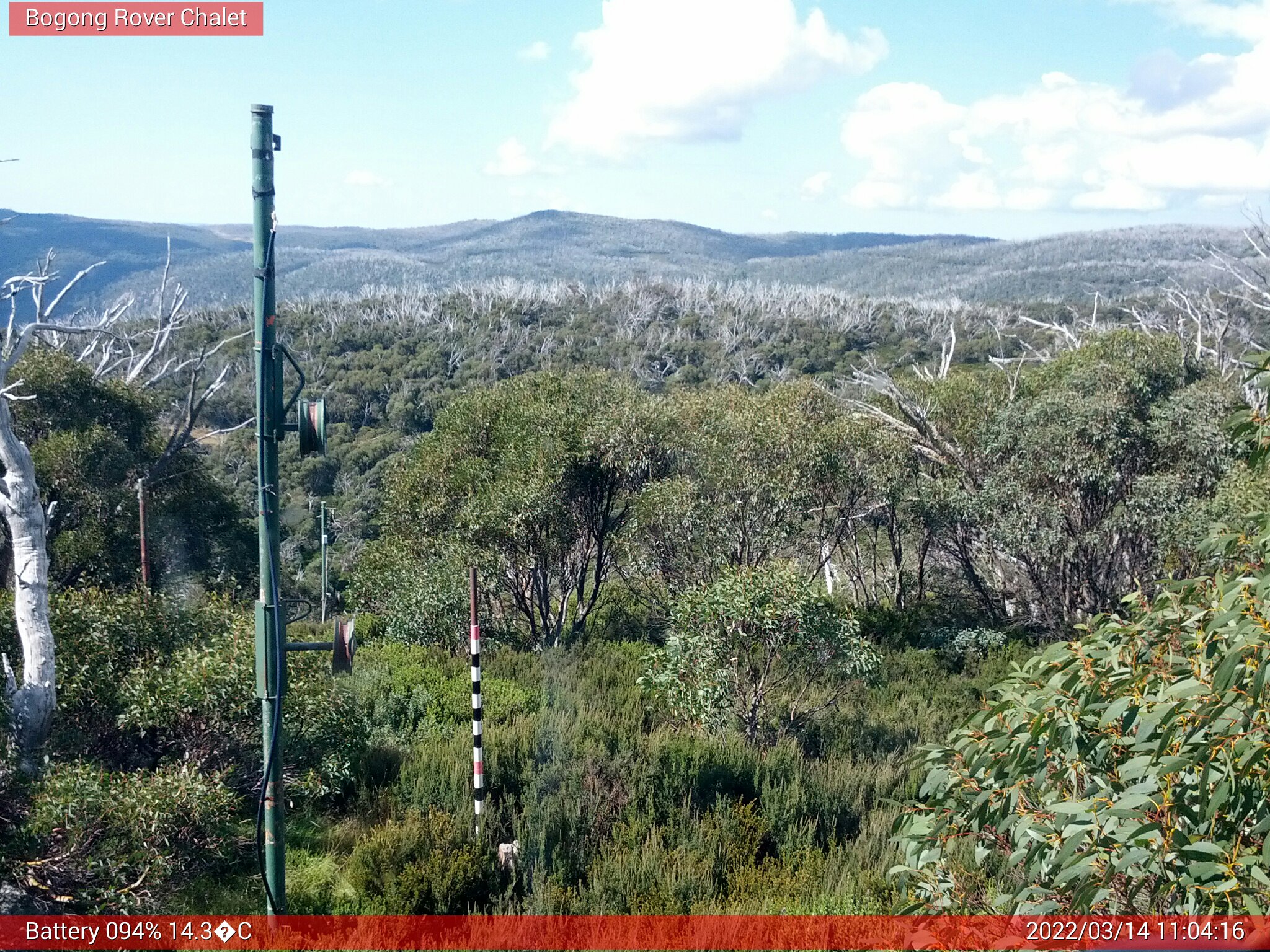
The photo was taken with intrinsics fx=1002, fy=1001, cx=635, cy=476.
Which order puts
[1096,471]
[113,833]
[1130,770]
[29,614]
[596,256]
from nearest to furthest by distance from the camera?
[1130,770]
[113,833]
[29,614]
[1096,471]
[596,256]

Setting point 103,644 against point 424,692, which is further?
point 424,692

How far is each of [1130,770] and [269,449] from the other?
11.2ft

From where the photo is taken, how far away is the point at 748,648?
934 cm

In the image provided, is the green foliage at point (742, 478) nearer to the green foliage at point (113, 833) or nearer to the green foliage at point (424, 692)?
the green foliage at point (424, 692)

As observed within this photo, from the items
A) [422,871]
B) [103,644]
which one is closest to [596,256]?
[103,644]

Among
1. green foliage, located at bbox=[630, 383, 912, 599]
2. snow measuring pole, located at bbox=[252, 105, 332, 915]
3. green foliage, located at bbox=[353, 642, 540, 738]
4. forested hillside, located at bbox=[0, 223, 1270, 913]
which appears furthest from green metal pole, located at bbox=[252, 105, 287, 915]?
green foliage, located at bbox=[630, 383, 912, 599]

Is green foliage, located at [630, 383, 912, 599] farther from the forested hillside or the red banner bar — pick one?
the red banner bar

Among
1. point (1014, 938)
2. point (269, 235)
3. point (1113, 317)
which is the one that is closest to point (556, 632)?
point (269, 235)

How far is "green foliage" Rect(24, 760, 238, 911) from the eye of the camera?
17.9 ft

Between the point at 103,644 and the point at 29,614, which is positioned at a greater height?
the point at 29,614

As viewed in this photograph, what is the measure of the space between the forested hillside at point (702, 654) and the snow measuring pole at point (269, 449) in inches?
75.4

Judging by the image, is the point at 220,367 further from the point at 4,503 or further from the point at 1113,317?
the point at 1113,317

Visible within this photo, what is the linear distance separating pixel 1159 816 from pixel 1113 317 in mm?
53733

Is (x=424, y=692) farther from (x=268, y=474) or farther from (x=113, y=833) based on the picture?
(x=268, y=474)
